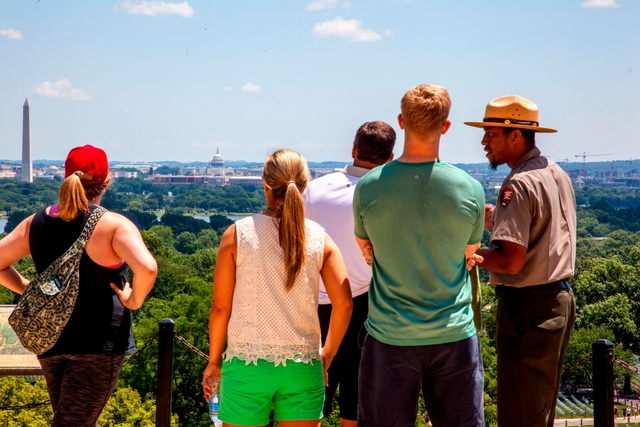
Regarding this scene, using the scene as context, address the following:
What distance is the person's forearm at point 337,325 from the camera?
3150mm

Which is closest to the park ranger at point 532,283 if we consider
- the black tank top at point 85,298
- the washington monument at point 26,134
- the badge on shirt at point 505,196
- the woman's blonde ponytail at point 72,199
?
the badge on shirt at point 505,196

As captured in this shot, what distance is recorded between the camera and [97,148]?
10.9 feet

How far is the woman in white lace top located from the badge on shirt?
38.1 inches

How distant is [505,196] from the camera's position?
362cm

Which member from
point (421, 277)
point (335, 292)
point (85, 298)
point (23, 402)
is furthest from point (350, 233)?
point (23, 402)

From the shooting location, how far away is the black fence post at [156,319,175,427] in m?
4.46

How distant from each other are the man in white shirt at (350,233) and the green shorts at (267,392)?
0.82 metres

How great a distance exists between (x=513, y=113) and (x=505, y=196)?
1.61ft

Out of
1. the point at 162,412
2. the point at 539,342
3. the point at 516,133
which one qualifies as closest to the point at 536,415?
the point at 539,342

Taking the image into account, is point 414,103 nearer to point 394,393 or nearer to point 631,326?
point 394,393

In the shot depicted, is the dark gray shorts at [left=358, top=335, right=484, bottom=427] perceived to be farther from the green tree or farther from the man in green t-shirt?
the green tree

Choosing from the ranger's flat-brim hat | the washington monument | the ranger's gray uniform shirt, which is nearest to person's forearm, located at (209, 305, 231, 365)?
the ranger's gray uniform shirt

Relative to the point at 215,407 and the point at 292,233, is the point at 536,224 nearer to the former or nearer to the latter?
the point at 292,233

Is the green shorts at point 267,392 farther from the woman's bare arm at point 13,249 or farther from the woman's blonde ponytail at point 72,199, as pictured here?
the woman's bare arm at point 13,249
